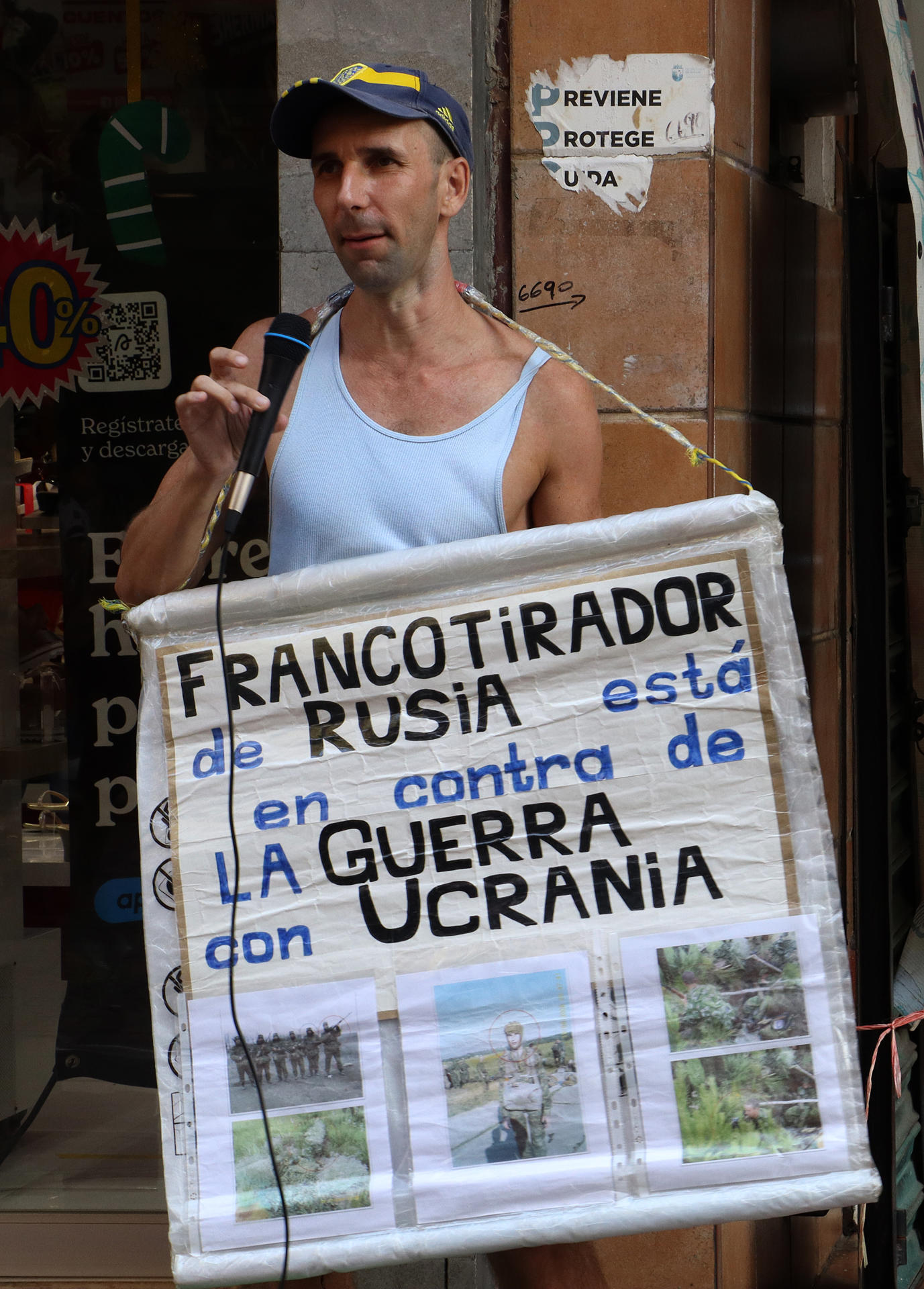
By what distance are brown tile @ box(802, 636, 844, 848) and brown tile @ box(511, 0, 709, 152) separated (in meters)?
1.42

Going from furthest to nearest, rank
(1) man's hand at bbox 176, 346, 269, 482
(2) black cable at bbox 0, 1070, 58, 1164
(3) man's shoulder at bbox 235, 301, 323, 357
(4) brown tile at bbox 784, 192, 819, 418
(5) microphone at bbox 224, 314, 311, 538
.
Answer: (2) black cable at bbox 0, 1070, 58, 1164, (4) brown tile at bbox 784, 192, 819, 418, (3) man's shoulder at bbox 235, 301, 323, 357, (1) man's hand at bbox 176, 346, 269, 482, (5) microphone at bbox 224, 314, 311, 538

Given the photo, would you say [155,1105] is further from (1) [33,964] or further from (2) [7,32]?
(2) [7,32]

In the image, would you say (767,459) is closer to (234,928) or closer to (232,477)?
(232,477)

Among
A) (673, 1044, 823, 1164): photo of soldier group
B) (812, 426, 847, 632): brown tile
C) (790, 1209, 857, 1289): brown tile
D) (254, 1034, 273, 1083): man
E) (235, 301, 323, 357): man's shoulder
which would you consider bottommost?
(790, 1209, 857, 1289): brown tile

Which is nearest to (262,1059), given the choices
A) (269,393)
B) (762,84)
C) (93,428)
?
(269,393)

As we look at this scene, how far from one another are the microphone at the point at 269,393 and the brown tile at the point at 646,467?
97 cm

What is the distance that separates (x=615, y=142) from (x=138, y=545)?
1302 mm

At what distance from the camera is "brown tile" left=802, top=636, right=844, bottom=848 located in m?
3.37

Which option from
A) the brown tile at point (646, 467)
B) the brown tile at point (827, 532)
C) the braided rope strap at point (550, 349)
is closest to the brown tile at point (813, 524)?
the brown tile at point (827, 532)

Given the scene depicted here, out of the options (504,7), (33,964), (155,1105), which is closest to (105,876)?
(33,964)

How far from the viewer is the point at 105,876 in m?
3.71

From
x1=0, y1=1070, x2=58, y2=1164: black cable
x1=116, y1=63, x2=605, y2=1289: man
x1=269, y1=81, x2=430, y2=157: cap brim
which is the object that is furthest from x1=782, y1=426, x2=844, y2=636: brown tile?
x1=0, y1=1070, x2=58, y2=1164: black cable

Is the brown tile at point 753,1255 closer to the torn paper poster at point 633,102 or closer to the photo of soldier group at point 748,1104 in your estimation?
the photo of soldier group at point 748,1104

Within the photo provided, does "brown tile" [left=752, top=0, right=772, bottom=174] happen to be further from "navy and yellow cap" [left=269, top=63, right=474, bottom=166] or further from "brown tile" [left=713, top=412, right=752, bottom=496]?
"navy and yellow cap" [left=269, top=63, right=474, bottom=166]
